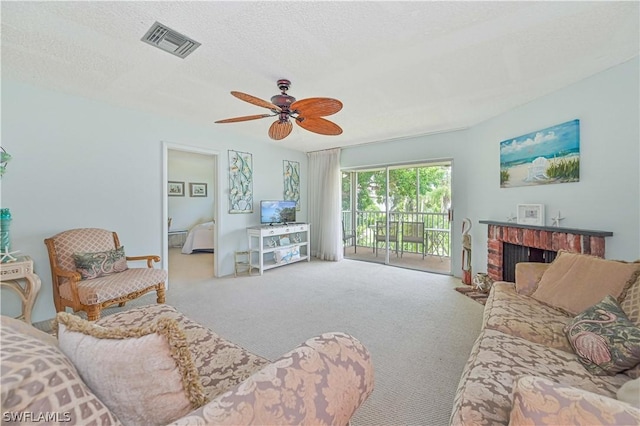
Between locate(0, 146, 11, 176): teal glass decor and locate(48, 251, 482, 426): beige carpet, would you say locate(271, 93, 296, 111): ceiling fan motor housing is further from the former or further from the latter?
locate(0, 146, 11, 176): teal glass decor

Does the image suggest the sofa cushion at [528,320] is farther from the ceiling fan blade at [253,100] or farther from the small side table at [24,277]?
the small side table at [24,277]

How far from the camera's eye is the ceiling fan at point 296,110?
6.51 ft

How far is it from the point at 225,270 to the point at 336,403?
3.78 m

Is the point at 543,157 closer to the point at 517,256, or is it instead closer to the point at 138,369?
the point at 517,256

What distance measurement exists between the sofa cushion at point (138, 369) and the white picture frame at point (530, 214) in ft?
11.1

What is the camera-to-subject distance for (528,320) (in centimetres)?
159

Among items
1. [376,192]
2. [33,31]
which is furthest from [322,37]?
[376,192]

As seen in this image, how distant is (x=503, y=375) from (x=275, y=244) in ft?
13.1

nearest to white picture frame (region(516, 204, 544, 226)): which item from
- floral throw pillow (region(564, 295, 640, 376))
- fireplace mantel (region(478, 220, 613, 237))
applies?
fireplace mantel (region(478, 220, 613, 237))

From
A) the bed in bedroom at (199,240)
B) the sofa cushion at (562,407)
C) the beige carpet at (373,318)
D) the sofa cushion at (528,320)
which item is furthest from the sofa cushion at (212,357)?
the bed in bedroom at (199,240)

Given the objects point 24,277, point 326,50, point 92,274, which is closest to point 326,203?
point 326,50

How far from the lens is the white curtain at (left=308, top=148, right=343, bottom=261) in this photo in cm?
533

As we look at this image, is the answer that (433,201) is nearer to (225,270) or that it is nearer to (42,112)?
(225,270)

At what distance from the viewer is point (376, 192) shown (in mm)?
5730
